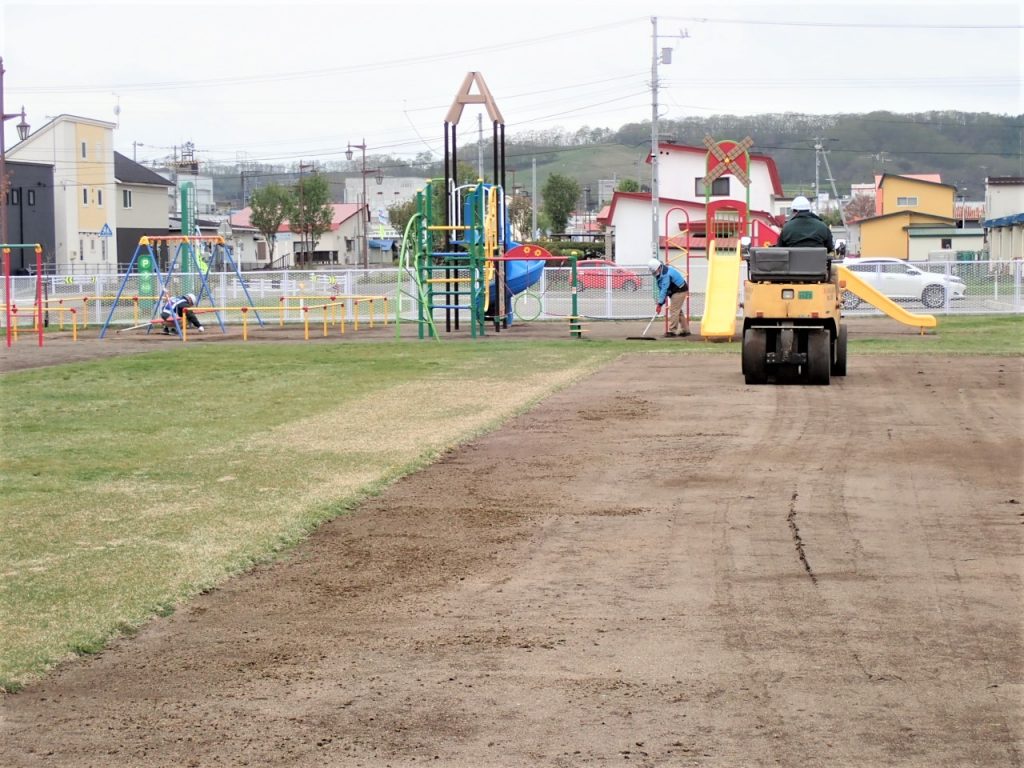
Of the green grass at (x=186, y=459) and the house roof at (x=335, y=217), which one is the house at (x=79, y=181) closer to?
the house roof at (x=335, y=217)

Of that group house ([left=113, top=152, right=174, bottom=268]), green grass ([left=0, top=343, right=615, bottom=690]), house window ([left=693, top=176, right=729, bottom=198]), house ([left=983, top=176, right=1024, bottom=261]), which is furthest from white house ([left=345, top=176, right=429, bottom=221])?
green grass ([left=0, top=343, right=615, bottom=690])

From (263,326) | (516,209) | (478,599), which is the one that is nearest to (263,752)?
(478,599)

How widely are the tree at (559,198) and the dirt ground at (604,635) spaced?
9908 cm

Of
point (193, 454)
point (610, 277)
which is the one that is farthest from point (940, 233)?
point (193, 454)

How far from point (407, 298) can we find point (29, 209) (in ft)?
120

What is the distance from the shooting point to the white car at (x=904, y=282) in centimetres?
3784

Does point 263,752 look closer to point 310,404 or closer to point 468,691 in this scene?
point 468,691

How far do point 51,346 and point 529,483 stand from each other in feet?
72.2

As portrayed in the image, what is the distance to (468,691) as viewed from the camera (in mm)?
5988

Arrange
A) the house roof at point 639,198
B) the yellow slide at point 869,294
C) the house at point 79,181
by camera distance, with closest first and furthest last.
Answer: the yellow slide at point 869,294, the house roof at point 639,198, the house at point 79,181

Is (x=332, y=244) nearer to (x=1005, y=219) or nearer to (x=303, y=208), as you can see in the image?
(x=303, y=208)

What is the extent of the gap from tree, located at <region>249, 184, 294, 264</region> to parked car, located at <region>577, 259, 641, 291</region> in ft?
201

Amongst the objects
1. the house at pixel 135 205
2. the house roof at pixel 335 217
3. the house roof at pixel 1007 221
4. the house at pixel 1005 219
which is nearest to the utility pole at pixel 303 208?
the house roof at pixel 335 217

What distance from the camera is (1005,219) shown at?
58.4m
